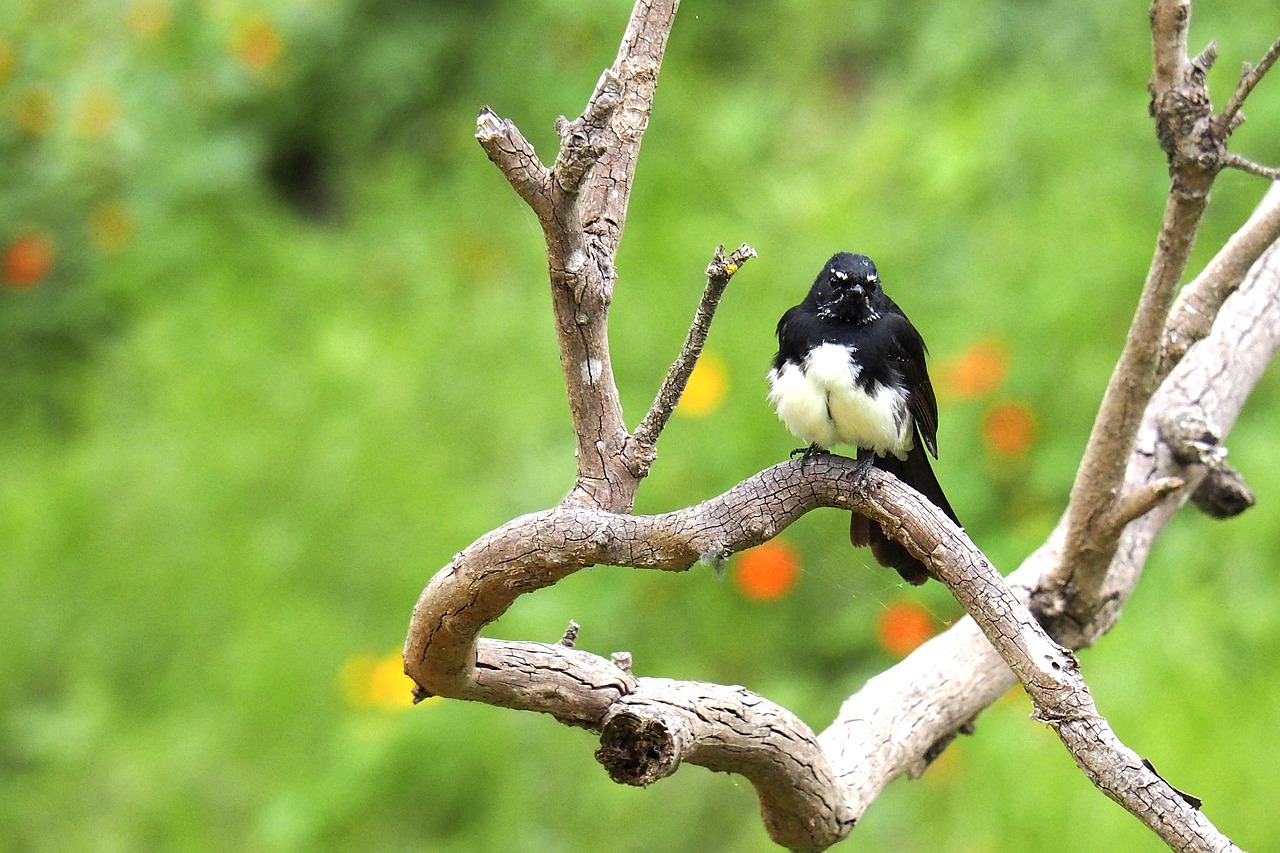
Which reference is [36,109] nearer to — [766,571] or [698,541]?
[766,571]

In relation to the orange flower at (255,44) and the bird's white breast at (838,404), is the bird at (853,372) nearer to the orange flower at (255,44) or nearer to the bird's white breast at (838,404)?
the bird's white breast at (838,404)

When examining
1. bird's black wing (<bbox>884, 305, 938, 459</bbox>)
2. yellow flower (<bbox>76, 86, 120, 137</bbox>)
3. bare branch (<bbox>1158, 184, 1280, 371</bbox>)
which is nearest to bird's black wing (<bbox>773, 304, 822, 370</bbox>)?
bird's black wing (<bbox>884, 305, 938, 459</bbox>)

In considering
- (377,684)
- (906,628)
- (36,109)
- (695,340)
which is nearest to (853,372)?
(695,340)

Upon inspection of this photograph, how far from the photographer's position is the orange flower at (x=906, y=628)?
3.65 m

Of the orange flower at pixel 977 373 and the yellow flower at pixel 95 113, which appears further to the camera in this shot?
the yellow flower at pixel 95 113

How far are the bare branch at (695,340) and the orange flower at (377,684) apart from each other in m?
1.82

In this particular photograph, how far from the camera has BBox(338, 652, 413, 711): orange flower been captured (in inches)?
148

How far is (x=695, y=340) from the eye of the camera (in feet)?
6.10

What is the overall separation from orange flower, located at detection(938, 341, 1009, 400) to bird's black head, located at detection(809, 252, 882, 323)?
165 centimetres

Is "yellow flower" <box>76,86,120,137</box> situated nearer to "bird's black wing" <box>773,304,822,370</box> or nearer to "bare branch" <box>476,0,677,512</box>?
"bird's black wing" <box>773,304,822,370</box>

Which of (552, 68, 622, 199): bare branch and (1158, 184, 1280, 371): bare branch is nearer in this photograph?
(552, 68, 622, 199): bare branch

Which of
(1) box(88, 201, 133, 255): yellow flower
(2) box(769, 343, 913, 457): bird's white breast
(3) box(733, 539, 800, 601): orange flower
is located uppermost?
(1) box(88, 201, 133, 255): yellow flower

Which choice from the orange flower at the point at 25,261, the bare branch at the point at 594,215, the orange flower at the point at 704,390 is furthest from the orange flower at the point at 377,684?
the orange flower at the point at 25,261

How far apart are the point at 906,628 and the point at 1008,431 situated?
89cm
